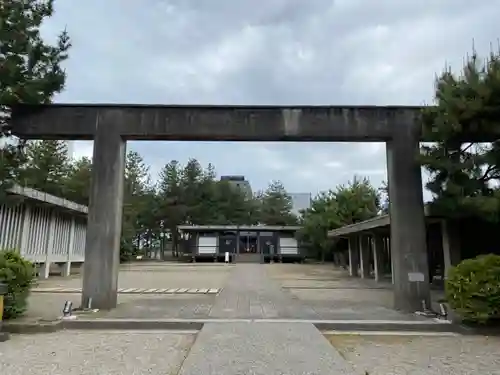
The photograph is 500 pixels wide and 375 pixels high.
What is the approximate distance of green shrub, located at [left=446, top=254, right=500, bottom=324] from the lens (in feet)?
20.7

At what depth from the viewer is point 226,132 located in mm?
8727

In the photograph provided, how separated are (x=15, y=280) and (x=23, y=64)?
4.30m

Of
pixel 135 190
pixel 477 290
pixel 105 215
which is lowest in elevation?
pixel 477 290

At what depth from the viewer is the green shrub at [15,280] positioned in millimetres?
6418

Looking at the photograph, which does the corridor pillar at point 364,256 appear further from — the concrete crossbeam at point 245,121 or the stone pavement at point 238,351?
the stone pavement at point 238,351

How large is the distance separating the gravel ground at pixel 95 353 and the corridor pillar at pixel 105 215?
184cm

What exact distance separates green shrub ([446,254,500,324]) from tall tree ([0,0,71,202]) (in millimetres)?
8167

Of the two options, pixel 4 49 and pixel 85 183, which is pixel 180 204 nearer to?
pixel 85 183

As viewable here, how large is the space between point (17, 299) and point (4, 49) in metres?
4.75

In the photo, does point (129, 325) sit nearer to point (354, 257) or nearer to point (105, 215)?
point (105, 215)

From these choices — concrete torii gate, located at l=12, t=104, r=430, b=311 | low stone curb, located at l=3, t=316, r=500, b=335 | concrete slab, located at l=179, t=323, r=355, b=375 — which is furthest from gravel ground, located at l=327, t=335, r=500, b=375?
concrete torii gate, located at l=12, t=104, r=430, b=311

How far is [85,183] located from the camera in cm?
3384

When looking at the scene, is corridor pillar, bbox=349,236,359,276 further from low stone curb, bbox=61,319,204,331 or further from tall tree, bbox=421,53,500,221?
low stone curb, bbox=61,319,204,331

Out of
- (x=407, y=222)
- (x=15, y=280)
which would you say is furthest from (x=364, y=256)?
(x=15, y=280)
